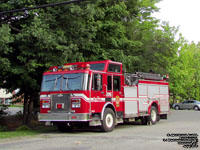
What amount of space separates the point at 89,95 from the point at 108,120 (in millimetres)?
1727

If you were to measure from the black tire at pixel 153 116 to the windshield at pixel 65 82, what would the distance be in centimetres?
620

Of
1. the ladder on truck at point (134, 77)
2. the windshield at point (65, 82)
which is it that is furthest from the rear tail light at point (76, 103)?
the ladder on truck at point (134, 77)

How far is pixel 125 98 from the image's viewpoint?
1595 cm

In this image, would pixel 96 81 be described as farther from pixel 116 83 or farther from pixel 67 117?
pixel 67 117

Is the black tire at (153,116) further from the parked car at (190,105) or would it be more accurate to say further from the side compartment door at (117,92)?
the parked car at (190,105)

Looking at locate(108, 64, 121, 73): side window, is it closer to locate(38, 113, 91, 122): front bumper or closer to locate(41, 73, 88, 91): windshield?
locate(41, 73, 88, 91): windshield

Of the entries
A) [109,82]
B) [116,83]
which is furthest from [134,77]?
[109,82]

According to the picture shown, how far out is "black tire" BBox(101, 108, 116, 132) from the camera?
13.9 metres

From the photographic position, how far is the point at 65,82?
13.9 meters

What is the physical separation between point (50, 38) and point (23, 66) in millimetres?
2642

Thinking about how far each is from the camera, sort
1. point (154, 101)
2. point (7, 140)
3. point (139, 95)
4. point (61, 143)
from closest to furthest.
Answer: point (61, 143) → point (7, 140) → point (139, 95) → point (154, 101)

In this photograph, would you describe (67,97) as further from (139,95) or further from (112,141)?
(139,95)

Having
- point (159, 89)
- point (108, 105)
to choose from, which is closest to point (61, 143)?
point (108, 105)

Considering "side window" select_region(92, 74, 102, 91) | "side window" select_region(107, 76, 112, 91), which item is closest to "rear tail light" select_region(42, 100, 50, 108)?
"side window" select_region(92, 74, 102, 91)
